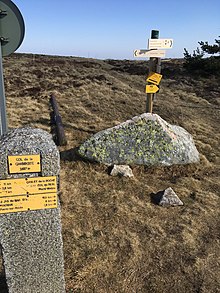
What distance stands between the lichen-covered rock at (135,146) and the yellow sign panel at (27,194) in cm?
387

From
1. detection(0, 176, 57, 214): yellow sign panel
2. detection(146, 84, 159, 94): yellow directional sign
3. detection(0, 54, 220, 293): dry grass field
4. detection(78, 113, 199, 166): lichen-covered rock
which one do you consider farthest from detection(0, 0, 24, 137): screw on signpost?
detection(146, 84, 159, 94): yellow directional sign

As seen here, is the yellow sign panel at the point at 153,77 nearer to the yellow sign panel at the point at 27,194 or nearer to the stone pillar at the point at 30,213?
the stone pillar at the point at 30,213

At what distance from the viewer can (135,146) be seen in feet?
21.4

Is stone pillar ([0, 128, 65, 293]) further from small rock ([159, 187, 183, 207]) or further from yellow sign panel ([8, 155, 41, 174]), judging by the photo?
small rock ([159, 187, 183, 207])

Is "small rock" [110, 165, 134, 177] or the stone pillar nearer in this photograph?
the stone pillar

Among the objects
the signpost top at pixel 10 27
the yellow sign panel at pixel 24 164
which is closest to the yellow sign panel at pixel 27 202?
the yellow sign panel at pixel 24 164

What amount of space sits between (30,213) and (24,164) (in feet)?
1.88

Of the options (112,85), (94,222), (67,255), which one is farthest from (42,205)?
(112,85)

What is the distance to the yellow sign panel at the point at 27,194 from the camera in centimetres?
245

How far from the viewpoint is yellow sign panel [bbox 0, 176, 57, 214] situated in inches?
96.4

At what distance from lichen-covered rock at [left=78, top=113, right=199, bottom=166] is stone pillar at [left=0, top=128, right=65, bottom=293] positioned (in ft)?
12.1

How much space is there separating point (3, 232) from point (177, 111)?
10.8 metres

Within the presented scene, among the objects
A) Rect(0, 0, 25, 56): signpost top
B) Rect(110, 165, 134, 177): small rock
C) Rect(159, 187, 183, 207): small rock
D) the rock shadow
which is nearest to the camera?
Rect(0, 0, 25, 56): signpost top

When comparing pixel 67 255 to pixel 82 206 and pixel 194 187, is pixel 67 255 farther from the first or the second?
pixel 194 187
